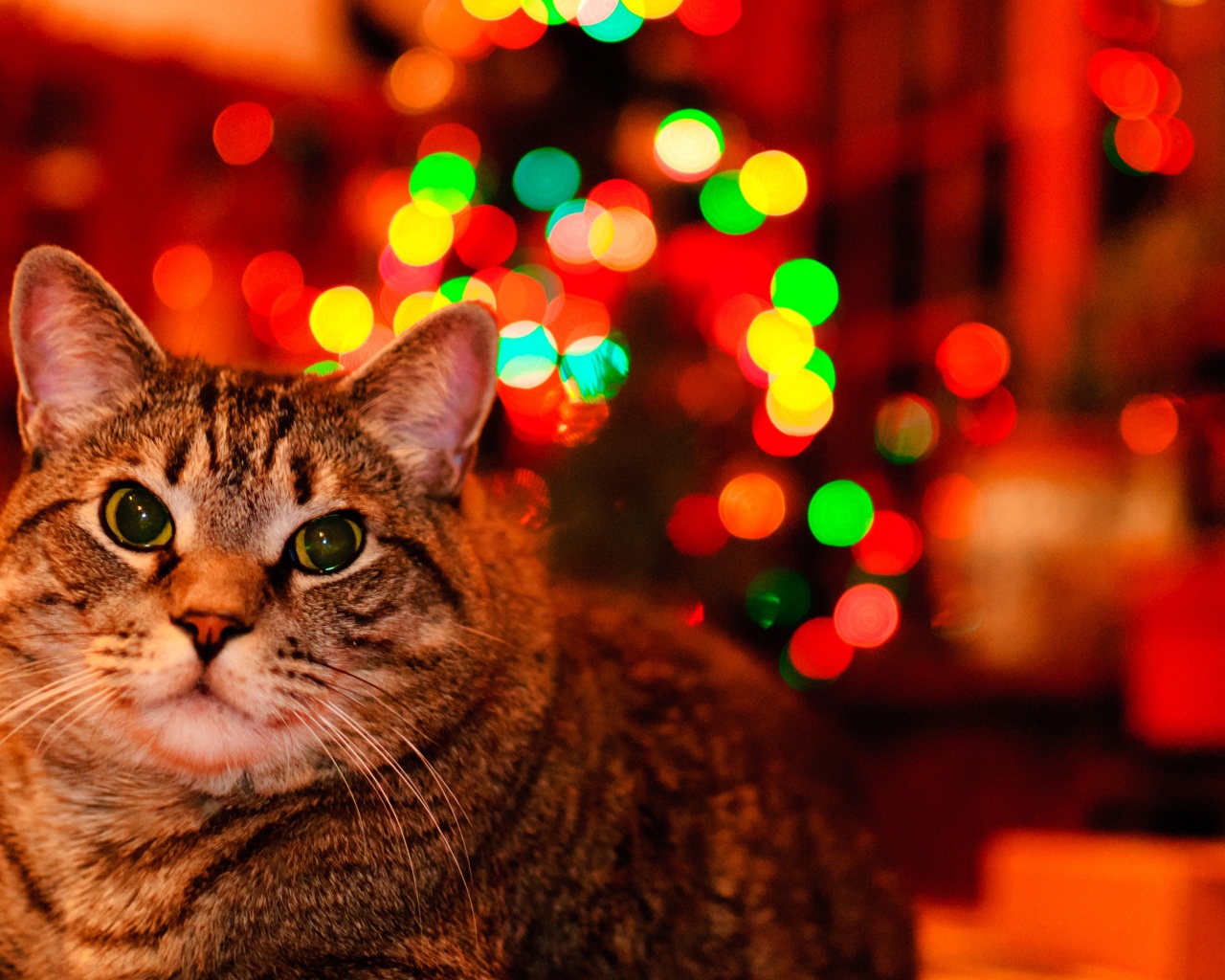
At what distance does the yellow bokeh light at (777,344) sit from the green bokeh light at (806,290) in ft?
0.55

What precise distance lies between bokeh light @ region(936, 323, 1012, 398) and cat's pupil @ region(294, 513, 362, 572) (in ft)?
8.01

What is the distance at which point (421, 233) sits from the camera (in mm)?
2643

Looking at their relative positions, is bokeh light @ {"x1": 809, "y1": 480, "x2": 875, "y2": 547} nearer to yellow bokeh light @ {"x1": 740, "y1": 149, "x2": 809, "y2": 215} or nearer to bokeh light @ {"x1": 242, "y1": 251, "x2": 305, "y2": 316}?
yellow bokeh light @ {"x1": 740, "y1": 149, "x2": 809, "y2": 215}

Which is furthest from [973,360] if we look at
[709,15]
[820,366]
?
[709,15]

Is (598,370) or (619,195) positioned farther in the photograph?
(619,195)

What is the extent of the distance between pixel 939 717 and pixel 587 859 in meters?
1.98

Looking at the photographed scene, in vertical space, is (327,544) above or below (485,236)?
below

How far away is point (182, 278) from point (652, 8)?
4.60ft

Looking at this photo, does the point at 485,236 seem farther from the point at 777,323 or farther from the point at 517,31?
the point at 777,323

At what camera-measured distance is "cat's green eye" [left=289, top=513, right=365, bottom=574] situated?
0.96m

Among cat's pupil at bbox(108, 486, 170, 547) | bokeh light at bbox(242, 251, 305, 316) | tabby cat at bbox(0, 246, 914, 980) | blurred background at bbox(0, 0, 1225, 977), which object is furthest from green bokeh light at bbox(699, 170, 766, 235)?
cat's pupil at bbox(108, 486, 170, 547)

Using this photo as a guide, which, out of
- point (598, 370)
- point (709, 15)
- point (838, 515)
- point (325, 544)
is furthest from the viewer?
point (709, 15)

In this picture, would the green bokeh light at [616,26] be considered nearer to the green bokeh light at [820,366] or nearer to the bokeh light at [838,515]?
the green bokeh light at [820,366]

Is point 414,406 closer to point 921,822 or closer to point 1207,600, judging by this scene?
point 1207,600
